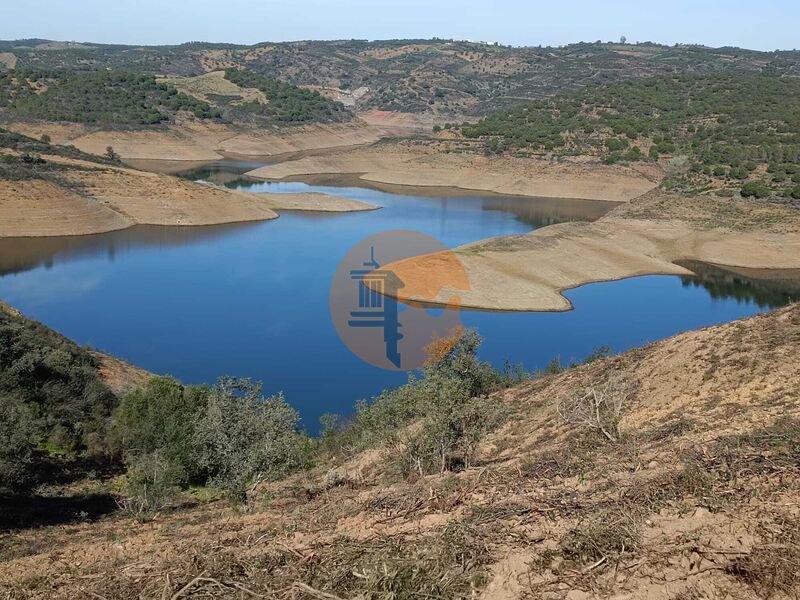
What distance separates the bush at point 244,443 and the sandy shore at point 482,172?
54278 mm

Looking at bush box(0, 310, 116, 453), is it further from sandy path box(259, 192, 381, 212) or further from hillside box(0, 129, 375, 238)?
sandy path box(259, 192, 381, 212)

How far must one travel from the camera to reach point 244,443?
12453 millimetres

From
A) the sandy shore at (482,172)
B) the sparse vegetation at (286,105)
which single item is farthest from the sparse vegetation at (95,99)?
the sandy shore at (482,172)

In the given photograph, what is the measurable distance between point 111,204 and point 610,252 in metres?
29.9

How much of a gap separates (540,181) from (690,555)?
A: 63045 millimetres

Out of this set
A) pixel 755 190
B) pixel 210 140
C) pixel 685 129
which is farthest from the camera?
pixel 210 140

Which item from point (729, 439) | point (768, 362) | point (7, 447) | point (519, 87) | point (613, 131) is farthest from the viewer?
point (519, 87)

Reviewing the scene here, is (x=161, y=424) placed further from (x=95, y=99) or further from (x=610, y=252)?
(x=95, y=99)

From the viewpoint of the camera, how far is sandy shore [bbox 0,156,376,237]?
135 ft

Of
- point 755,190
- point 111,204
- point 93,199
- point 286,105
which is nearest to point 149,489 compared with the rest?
point 93,199

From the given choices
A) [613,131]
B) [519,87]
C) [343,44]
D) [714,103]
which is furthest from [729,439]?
[343,44]

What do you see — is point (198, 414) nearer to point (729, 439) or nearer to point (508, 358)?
point (729, 439)

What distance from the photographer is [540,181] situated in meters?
65.7

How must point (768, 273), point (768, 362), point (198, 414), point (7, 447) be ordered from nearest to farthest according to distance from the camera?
point (7, 447)
point (768, 362)
point (198, 414)
point (768, 273)
